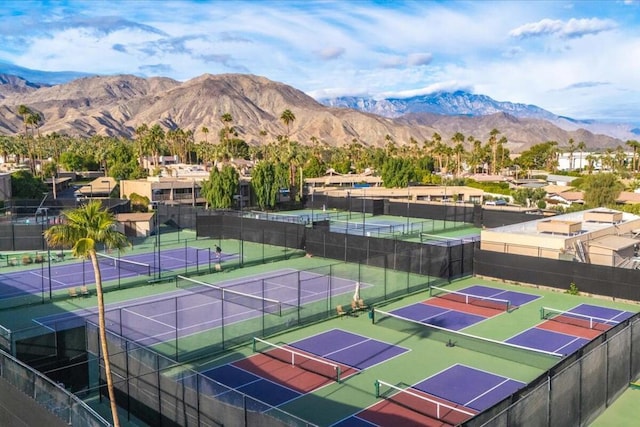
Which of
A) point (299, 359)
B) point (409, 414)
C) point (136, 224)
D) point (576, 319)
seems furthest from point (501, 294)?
point (136, 224)

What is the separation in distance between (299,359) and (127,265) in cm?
2105

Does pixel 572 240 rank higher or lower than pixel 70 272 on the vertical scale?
higher

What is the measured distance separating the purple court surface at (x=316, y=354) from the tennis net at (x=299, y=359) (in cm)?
70

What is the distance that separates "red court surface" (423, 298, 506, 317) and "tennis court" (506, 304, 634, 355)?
2.34 m

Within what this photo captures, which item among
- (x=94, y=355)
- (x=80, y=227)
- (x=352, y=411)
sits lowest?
(x=352, y=411)

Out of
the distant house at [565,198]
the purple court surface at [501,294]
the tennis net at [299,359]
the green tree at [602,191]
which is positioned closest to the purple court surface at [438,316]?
the purple court surface at [501,294]

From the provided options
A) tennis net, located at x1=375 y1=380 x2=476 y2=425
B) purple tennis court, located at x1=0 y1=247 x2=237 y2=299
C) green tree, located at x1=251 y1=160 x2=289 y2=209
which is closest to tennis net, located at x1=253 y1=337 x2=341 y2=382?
tennis net, located at x1=375 y1=380 x2=476 y2=425

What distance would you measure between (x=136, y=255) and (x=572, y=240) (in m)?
29.1

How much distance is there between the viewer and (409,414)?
16766 millimetres

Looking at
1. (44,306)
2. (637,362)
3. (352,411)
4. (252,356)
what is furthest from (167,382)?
(44,306)

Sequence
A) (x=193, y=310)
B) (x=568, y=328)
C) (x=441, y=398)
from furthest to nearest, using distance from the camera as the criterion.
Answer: (x=193, y=310) < (x=568, y=328) < (x=441, y=398)

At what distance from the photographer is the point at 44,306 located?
94.5ft

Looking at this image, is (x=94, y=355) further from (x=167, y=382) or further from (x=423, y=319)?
(x=423, y=319)

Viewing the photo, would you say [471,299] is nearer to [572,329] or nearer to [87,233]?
[572,329]
